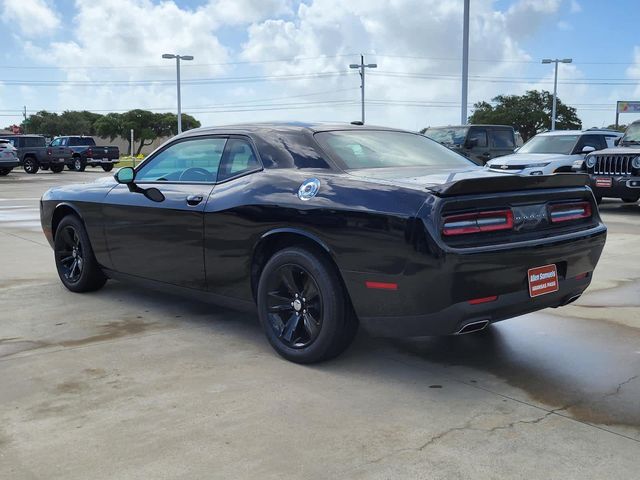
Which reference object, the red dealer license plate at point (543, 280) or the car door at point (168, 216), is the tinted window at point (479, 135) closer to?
the car door at point (168, 216)

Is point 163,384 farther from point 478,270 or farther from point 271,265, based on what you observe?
point 478,270

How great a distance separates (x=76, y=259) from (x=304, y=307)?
2.98 metres

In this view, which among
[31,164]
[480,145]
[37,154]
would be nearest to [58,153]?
[37,154]

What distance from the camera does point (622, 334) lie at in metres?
4.88

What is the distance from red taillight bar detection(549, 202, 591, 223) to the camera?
162 inches

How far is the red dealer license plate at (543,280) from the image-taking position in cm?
385

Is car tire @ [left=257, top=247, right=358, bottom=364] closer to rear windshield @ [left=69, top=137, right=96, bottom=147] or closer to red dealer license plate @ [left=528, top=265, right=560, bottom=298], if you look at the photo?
red dealer license plate @ [left=528, top=265, right=560, bottom=298]

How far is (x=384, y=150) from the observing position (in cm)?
468

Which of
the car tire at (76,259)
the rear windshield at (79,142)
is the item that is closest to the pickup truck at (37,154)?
the rear windshield at (79,142)

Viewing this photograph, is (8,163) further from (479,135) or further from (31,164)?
(479,135)

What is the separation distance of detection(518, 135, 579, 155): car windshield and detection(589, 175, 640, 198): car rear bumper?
174 centimetres

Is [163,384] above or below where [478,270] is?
below

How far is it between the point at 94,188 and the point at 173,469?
3.56 m

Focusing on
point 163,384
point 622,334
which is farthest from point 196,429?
point 622,334
